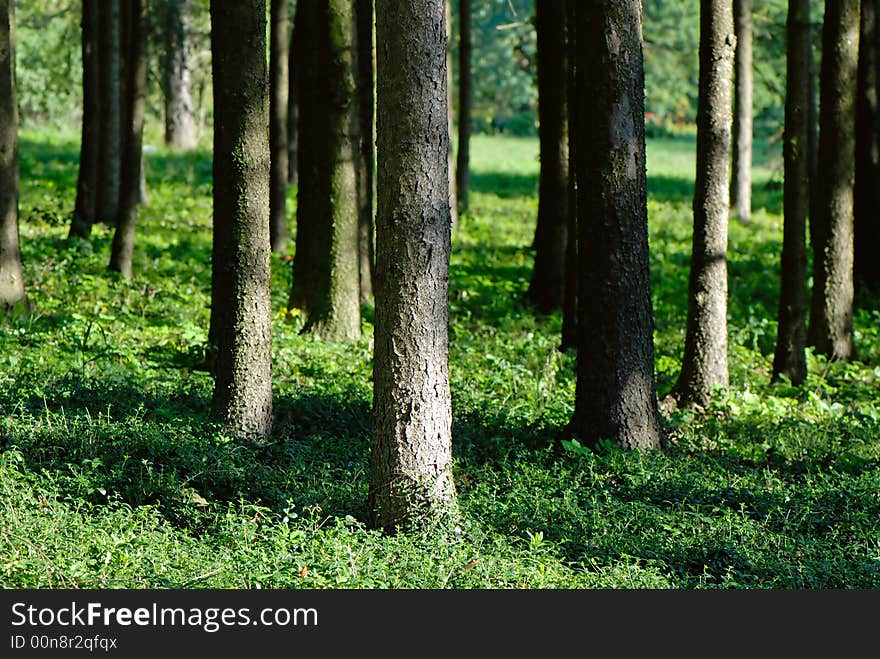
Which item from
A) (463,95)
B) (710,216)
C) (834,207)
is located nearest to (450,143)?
(710,216)

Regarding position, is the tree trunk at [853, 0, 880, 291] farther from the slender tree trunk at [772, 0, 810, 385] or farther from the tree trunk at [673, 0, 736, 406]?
the tree trunk at [673, 0, 736, 406]

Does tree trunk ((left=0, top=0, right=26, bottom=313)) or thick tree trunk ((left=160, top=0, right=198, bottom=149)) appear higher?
thick tree trunk ((left=160, top=0, right=198, bottom=149))

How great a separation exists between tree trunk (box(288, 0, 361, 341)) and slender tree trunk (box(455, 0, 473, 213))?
33.8 feet

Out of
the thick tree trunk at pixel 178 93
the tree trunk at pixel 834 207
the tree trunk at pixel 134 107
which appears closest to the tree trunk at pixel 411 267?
the tree trunk at pixel 134 107

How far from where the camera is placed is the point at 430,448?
6.39 meters

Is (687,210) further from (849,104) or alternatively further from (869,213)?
(849,104)

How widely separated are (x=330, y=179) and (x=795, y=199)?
17.0 feet

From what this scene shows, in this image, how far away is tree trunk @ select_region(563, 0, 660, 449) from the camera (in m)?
8.29

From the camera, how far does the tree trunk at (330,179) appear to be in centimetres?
1177

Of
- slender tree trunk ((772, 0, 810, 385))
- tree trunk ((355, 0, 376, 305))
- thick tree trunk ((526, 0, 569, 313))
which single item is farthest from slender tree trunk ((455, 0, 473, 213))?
slender tree trunk ((772, 0, 810, 385))

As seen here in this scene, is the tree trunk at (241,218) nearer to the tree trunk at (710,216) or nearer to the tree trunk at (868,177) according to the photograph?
the tree trunk at (710,216)

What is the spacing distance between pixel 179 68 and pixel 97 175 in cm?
1533

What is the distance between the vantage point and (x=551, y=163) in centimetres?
1418

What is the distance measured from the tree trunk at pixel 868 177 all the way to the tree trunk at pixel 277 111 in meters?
8.97
